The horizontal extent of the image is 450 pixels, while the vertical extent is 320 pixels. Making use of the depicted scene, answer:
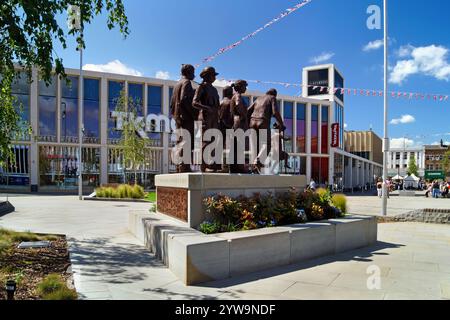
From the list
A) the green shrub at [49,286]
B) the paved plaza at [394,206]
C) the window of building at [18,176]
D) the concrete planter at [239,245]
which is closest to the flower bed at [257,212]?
the concrete planter at [239,245]

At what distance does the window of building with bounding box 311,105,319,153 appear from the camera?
49.6 meters

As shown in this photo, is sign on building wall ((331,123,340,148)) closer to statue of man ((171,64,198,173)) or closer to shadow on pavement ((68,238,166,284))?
statue of man ((171,64,198,173))

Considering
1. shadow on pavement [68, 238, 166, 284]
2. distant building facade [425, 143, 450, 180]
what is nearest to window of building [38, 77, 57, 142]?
shadow on pavement [68, 238, 166, 284]

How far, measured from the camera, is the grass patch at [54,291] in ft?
14.3

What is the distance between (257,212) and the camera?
7.53 metres

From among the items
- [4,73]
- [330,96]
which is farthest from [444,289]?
[330,96]

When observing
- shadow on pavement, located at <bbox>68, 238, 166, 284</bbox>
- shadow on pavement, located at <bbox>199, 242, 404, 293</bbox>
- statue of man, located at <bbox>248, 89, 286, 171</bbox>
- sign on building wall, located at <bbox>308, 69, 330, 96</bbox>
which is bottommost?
shadow on pavement, located at <bbox>199, 242, 404, 293</bbox>

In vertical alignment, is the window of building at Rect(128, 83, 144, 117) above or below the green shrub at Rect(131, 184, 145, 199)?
above

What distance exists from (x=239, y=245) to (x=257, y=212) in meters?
1.67

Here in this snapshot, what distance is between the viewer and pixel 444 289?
5.42m

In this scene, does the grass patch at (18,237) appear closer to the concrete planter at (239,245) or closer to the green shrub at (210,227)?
the concrete planter at (239,245)

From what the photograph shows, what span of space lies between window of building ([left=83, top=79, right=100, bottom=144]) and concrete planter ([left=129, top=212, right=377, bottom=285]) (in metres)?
30.1
